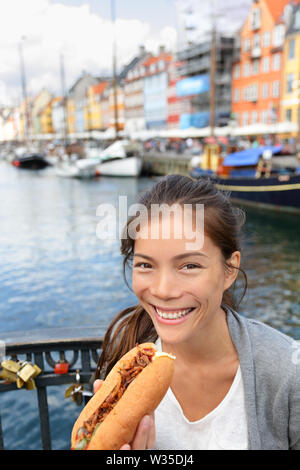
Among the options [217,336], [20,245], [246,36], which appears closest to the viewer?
[217,336]

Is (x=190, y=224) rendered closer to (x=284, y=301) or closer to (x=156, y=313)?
(x=156, y=313)

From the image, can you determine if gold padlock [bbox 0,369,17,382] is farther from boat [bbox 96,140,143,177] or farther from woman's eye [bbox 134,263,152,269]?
boat [bbox 96,140,143,177]

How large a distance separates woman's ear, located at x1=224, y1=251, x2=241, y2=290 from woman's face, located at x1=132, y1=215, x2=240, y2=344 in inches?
3.4

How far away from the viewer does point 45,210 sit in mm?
24641

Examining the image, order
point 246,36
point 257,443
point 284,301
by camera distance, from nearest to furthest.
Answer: point 257,443
point 284,301
point 246,36

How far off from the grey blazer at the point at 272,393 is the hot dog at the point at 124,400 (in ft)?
1.15

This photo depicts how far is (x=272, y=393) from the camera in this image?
1508mm

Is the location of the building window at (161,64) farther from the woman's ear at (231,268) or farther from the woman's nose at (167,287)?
the woman's nose at (167,287)

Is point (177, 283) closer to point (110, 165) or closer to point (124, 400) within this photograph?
point (124, 400)

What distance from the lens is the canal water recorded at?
637 centimetres

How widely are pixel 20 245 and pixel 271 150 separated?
1330 cm

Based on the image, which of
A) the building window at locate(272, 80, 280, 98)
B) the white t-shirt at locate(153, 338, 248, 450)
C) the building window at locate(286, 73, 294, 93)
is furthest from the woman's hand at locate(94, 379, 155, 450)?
the building window at locate(272, 80, 280, 98)

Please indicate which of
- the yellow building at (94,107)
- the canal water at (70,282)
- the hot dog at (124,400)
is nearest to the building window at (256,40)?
the canal water at (70,282)
